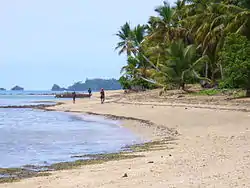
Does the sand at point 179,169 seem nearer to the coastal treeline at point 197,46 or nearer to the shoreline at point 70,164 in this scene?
the shoreline at point 70,164

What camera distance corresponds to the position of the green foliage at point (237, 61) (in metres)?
26.3

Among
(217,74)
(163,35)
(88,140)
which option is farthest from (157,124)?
(163,35)

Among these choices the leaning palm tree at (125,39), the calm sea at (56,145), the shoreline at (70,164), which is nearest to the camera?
the shoreline at (70,164)

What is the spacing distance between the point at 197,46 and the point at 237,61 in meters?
14.2

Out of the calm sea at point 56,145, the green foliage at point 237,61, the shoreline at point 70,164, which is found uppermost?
the green foliage at point 237,61

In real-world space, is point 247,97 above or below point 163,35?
below

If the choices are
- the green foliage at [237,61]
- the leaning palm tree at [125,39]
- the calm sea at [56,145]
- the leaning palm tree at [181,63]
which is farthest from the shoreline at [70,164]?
the leaning palm tree at [125,39]

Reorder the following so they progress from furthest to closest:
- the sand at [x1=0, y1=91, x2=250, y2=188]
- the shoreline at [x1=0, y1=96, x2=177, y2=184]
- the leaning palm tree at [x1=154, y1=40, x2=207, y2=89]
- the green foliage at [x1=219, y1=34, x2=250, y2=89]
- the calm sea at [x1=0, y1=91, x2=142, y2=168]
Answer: the leaning palm tree at [x1=154, y1=40, x2=207, y2=89], the green foliage at [x1=219, y1=34, x2=250, y2=89], the calm sea at [x1=0, y1=91, x2=142, y2=168], the shoreline at [x1=0, y1=96, x2=177, y2=184], the sand at [x1=0, y1=91, x2=250, y2=188]

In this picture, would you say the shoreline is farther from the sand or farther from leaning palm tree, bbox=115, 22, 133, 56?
leaning palm tree, bbox=115, 22, 133, 56

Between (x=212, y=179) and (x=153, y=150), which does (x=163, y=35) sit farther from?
(x=212, y=179)

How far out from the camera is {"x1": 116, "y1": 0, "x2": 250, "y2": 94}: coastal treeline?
90.1ft

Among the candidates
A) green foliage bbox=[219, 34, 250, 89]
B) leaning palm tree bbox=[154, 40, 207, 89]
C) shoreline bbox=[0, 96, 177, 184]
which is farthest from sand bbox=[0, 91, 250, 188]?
leaning palm tree bbox=[154, 40, 207, 89]

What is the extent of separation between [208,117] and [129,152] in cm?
984

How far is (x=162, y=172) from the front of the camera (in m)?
8.00
